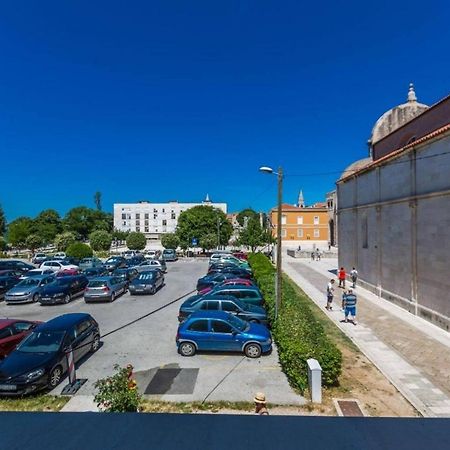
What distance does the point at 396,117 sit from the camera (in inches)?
1102

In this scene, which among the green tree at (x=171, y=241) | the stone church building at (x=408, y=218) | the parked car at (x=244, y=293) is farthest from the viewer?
the green tree at (x=171, y=241)

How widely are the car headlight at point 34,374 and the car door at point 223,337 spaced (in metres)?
5.03

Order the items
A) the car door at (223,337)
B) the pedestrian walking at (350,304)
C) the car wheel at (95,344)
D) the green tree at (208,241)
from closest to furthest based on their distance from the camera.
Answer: the car door at (223,337) < the car wheel at (95,344) < the pedestrian walking at (350,304) < the green tree at (208,241)

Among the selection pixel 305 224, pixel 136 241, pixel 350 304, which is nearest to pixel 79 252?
pixel 136 241

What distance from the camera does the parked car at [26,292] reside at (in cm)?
2030

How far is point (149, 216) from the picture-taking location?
4786 inches

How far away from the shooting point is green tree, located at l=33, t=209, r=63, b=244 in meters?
79.6

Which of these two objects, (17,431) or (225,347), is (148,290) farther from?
(17,431)

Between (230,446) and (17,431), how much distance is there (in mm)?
1398

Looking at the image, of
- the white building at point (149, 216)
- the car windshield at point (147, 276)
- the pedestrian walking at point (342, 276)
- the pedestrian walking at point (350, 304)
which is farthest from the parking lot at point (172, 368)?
the white building at point (149, 216)

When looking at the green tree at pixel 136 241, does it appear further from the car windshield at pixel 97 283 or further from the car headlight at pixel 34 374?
the car headlight at pixel 34 374

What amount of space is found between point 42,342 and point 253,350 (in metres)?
6.59

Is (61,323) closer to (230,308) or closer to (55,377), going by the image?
(55,377)

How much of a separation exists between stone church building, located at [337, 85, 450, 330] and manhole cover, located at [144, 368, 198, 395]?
442 inches
